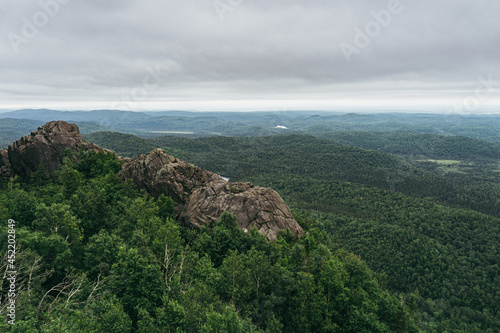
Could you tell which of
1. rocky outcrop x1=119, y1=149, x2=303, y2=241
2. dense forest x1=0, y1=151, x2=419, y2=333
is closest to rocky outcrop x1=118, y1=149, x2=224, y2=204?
rocky outcrop x1=119, y1=149, x2=303, y2=241

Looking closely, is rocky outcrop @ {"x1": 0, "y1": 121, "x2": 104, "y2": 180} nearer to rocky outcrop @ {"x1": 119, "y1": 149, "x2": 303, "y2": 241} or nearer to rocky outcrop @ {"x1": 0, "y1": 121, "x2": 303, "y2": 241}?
rocky outcrop @ {"x1": 0, "y1": 121, "x2": 303, "y2": 241}

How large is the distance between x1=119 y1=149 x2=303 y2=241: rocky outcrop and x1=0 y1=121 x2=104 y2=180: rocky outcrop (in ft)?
57.7

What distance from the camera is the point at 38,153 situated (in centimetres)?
6069

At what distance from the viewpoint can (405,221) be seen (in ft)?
488

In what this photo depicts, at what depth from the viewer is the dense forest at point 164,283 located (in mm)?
18844

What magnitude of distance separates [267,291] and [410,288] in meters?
106

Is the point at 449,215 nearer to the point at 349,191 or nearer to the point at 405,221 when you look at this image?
the point at 405,221

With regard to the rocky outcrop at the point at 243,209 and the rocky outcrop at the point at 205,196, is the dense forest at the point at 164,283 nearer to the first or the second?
the rocky outcrop at the point at 243,209

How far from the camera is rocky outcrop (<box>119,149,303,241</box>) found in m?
45.9

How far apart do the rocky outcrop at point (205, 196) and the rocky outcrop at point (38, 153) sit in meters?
17.6

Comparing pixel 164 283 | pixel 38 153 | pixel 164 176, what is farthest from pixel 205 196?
pixel 38 153

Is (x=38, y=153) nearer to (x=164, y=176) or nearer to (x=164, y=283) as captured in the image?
(x=164, y=176)

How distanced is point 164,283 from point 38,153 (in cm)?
5799

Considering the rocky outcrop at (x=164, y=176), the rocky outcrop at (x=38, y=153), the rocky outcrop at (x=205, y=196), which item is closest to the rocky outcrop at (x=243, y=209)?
the rocky outcrop at (x=205, y=196)
